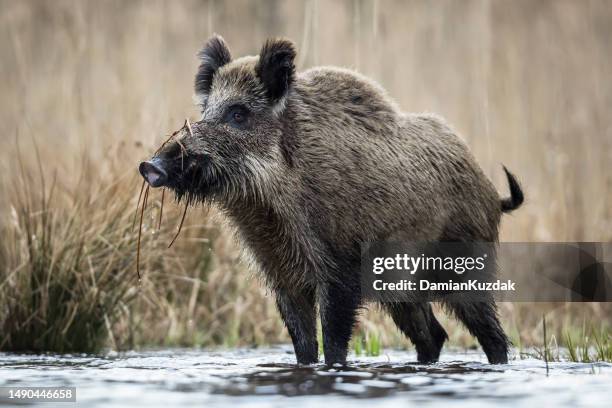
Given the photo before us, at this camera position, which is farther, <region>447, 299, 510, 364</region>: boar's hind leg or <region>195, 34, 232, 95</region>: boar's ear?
<region>447, 299, 510, 364</region>: boar's hind leg

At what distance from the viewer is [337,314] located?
5.73 metres

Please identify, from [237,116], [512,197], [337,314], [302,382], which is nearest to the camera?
[302,382]

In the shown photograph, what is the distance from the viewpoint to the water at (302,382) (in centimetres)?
424

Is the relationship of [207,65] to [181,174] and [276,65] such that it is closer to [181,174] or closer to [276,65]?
[276,65]

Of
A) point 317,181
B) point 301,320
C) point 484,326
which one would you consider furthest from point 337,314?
point 484,326

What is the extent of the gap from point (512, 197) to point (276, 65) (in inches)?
70.1

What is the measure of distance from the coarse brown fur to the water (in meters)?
0.37

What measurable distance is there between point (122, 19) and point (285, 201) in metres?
5.54

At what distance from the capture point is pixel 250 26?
10844mm

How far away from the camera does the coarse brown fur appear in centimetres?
573

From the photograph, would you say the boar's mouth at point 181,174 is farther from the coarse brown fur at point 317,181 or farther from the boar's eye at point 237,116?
the boar's eye at point 237,116

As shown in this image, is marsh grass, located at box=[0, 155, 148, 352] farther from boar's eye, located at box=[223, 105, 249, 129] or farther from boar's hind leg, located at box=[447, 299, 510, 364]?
boar's hind leg, located at box=[447, 299, 510, 364]

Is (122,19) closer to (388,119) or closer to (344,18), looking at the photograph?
(344,18)

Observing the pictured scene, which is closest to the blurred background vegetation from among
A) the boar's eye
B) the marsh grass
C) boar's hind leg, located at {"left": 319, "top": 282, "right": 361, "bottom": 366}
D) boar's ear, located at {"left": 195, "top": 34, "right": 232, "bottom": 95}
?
the marsh grass
